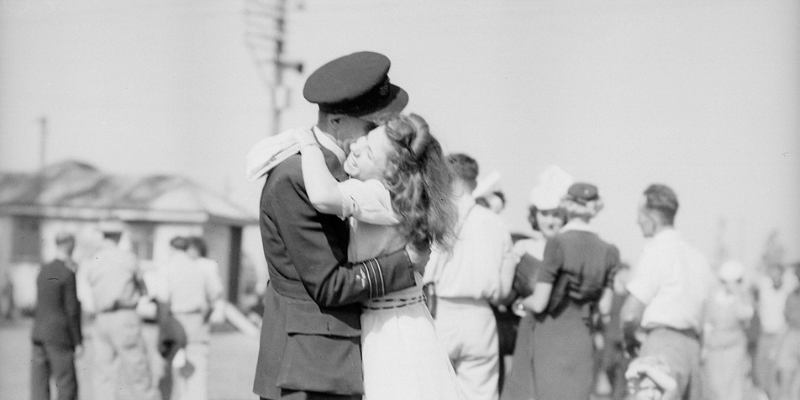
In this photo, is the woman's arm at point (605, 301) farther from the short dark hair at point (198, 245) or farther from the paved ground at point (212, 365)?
the short dark hair at point (198, 245)

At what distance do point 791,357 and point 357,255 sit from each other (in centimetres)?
629

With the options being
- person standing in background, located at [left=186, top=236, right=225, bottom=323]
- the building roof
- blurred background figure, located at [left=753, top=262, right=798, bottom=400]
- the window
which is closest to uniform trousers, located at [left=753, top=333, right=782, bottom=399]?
blurred background figure, located at [left=753, top=262, right=798, bottom=400]

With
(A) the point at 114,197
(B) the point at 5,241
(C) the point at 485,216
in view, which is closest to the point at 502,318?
(C) the point at 485,216

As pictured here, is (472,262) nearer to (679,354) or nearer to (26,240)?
(679,354)

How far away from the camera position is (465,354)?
209 inches

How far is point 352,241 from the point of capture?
286 centimetres

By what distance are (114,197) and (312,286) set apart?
Result: 26.9m

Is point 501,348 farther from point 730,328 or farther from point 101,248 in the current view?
point 101,248

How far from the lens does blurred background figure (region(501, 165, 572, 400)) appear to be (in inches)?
217

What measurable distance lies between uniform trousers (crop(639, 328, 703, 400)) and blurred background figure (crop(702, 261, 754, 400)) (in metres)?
2.95

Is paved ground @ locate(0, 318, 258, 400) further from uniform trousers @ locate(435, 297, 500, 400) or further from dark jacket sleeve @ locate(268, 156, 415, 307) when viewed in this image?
dark jacket sleeve @ locate(268, 156, 415, 307)

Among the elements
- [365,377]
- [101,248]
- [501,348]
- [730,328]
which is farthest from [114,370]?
[365,377]

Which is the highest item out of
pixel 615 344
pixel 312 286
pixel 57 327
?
pixel 312 286

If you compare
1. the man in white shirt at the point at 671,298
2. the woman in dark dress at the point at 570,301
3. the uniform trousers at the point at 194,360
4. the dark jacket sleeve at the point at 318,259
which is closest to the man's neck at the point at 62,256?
the uniform trousers at the point at 194,360
